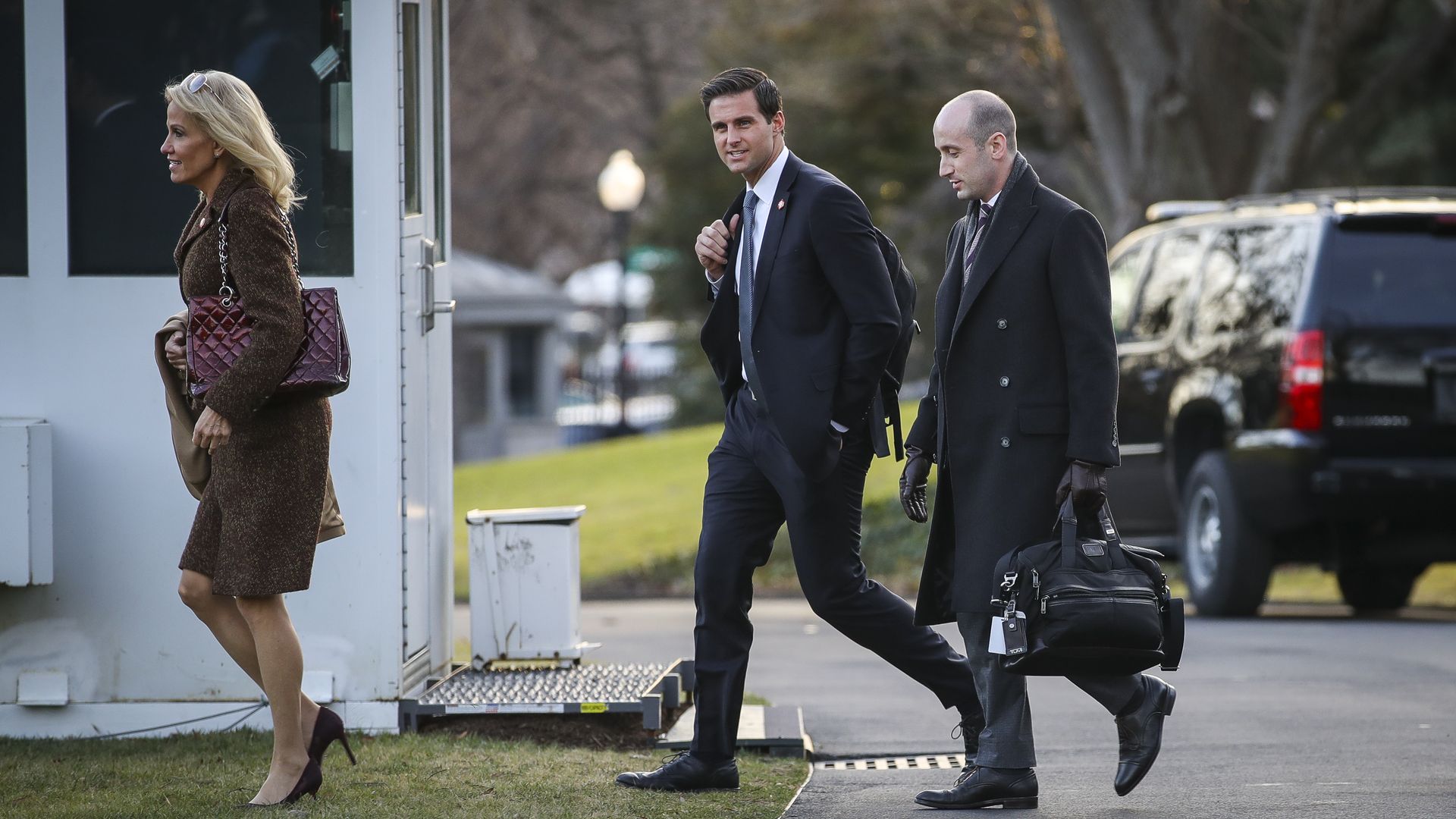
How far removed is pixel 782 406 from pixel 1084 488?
0.86 m

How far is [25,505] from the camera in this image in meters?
6.00

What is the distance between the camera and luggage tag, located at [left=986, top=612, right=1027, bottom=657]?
491 cm

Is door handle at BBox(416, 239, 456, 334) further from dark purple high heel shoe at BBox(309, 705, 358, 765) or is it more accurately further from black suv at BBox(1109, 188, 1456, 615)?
black suv at BBox(1109, 188, 1456, 615)

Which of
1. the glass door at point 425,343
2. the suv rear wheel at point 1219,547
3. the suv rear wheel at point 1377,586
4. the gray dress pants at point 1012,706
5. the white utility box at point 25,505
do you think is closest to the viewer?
the gray dress pants at point 1012,706

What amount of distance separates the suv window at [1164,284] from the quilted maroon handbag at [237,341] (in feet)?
22.8

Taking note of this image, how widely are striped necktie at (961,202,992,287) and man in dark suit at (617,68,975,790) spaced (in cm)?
24

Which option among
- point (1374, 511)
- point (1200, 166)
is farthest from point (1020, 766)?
point (1200, 166)

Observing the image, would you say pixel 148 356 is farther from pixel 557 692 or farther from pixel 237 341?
pixel 557 692

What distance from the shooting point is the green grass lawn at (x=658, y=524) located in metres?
13.2

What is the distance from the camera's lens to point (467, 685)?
657cm

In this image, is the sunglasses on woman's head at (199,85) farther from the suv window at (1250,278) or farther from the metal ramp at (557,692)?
the suv window at (1250,278)

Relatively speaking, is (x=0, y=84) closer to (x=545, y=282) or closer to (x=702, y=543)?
(x=702, y=543)

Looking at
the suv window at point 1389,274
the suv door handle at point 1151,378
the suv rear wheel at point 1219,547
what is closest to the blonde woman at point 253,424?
the suv window at point 1389,274

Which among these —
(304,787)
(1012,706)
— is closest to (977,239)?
(1012,706)
